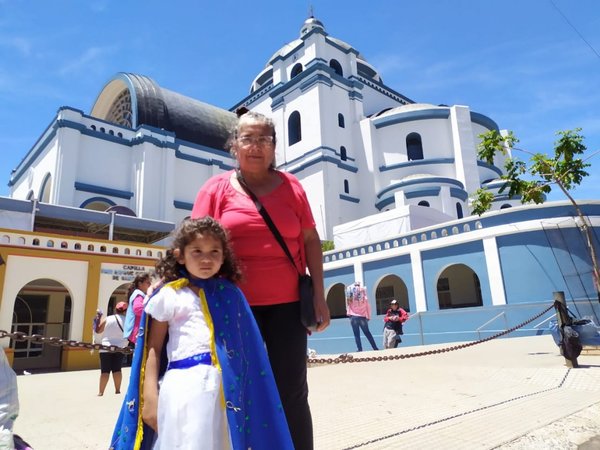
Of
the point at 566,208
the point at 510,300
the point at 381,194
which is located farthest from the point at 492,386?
the point at 381,194

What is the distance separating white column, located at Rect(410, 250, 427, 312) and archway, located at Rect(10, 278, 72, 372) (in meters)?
11.0

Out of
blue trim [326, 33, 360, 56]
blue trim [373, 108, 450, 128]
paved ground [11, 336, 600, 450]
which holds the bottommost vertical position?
paved ground [11, 336, 600, 450]

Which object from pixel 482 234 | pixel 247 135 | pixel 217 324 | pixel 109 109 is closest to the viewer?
pixel 217 324

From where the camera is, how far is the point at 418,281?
536 inches

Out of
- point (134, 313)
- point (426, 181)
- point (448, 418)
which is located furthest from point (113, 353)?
point (426, 181)

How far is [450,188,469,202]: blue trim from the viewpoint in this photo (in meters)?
20.7

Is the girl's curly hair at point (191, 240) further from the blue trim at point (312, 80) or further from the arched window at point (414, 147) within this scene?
the blue trim at point (312, 80)

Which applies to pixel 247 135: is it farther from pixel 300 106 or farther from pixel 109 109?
pixel 109 109

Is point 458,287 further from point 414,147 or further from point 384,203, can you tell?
point 414,147

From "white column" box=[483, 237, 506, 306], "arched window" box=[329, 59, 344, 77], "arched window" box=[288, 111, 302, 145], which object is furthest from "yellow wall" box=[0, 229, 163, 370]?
"arched window" box=[329, 59, 344, 77]

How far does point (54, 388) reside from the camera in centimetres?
656

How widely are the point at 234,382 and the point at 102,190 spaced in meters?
20.7

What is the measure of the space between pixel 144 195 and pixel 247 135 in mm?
20312

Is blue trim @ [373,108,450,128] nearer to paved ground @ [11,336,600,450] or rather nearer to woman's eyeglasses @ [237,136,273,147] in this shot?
paved ground @ [11,336,600,450]
